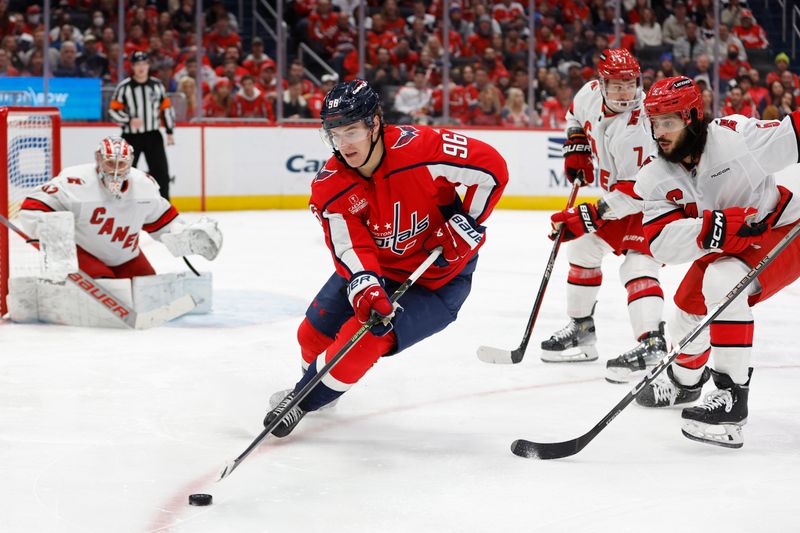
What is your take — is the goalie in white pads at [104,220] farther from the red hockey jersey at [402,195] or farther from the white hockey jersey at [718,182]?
the white hockey jersey at [718,182]

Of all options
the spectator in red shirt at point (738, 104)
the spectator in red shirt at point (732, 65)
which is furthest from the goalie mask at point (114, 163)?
the spectator in red shirt at point (732, 65)

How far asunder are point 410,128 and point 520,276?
3.02 metres

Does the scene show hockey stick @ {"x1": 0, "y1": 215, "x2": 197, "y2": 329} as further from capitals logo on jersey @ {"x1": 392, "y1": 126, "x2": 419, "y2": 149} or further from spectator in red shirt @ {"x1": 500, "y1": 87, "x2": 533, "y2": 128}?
spectator in red shirt @ {"x1": 500, "y1": 87, "x2": 533, "y2": 128}

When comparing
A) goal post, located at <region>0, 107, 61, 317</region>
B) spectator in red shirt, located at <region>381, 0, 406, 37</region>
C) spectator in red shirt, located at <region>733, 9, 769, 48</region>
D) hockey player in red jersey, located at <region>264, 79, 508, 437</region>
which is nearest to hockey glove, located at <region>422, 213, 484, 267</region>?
hockey player in red jersey, located at <region>264, 79, 508, 437</region>

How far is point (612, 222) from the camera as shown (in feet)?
12.2

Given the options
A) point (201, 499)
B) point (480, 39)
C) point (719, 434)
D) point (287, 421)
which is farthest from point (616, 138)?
point (480, 39)

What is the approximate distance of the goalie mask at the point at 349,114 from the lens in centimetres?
258

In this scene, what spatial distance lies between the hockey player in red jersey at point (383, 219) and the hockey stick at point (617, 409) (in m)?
0.41

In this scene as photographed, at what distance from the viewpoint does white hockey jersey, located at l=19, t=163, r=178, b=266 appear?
4.25 m

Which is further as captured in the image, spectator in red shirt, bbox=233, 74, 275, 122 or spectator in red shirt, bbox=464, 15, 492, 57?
spectator in red shirt, bbox=464, 15, 492, 57

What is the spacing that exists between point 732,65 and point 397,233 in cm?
729

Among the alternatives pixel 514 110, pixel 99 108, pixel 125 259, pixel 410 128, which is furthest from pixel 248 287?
pixel 514 110

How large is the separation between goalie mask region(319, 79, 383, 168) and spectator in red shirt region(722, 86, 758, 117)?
705 cm

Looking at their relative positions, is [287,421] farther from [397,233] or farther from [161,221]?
[161,221]
